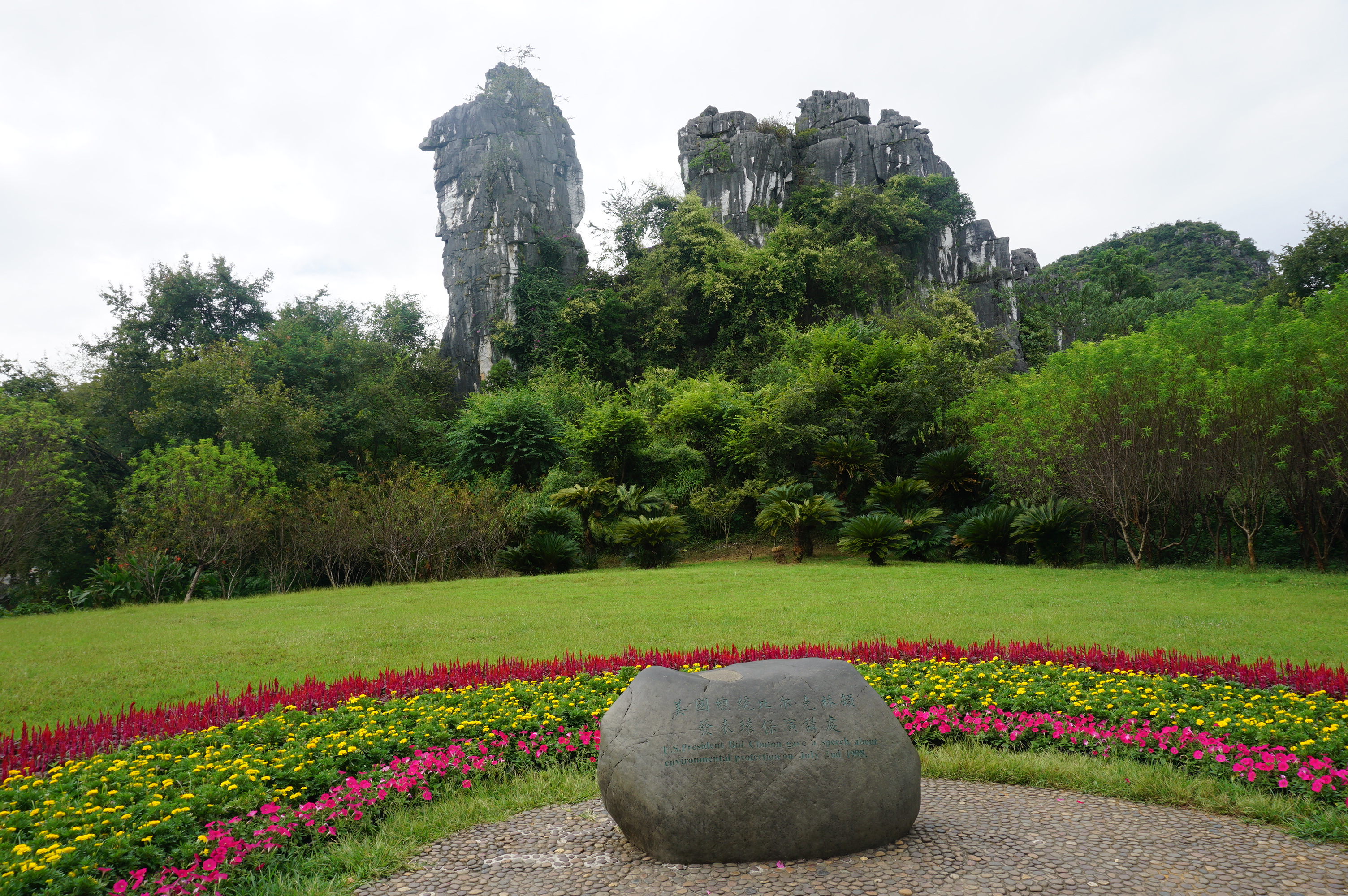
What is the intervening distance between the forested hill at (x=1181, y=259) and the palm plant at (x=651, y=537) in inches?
1122

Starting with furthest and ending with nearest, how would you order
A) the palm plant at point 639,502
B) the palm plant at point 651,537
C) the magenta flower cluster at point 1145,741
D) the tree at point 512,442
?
the tree at point 512,442 → the palm plant at point 639,502 → the palm plant at point 651,537 → the magenta flower cluster at point 1145,741

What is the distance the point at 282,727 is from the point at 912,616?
270 inches

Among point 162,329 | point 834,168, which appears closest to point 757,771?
point 162,329

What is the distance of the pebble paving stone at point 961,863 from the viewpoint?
2896mm

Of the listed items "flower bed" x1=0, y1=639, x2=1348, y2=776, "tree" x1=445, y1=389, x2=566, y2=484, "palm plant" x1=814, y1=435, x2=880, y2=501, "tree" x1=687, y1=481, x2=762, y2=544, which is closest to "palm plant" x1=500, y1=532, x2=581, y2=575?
"tree" x1=687, y1=481, x2=762, y2=544

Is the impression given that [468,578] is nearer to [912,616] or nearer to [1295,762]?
[912,616]

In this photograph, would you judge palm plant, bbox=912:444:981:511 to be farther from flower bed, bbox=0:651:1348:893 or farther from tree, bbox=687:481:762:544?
flower bed, bbox=0:651:1348:893

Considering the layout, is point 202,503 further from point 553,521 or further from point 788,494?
point 788,494

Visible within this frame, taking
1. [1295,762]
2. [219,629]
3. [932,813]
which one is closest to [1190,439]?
[1295,762]

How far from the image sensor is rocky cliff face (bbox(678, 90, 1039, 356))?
32.0 metres

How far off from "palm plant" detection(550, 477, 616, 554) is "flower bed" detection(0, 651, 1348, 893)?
12.1 m

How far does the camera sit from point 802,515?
53.6 ft

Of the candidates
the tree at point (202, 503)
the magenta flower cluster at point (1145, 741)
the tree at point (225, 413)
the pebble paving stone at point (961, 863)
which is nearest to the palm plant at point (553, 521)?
the tree at point (202, 503)

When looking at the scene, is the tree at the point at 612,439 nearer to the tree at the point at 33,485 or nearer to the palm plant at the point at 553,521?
the palm plant at the point at 553,521
